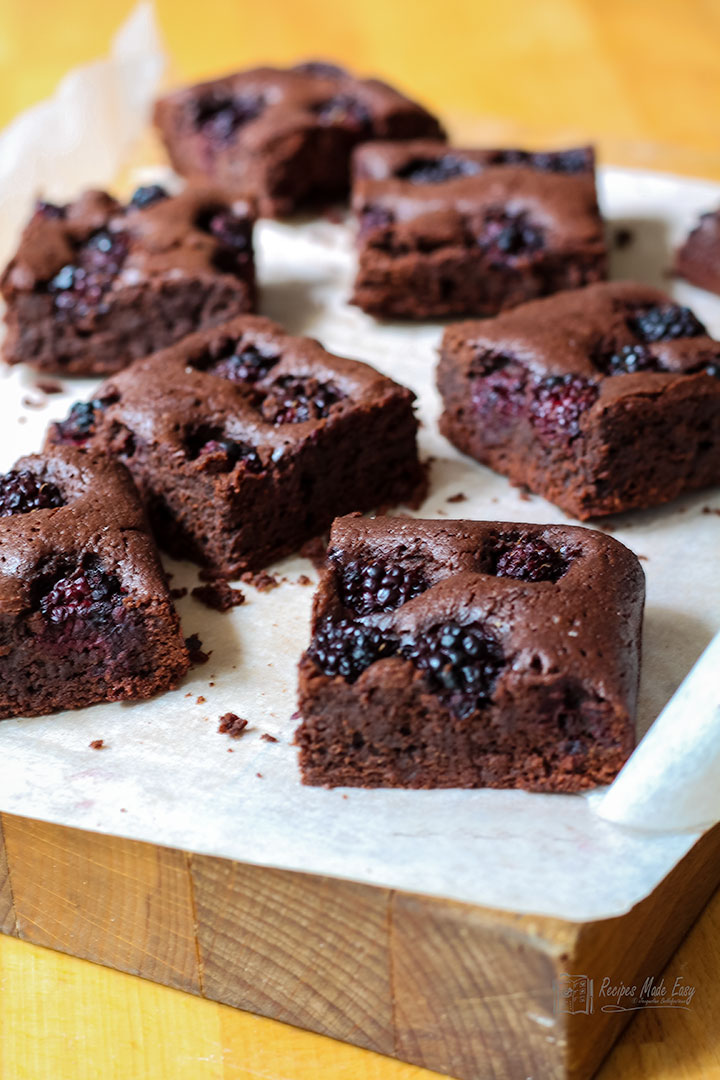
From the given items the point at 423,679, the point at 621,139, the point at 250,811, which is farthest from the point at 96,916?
Answer: the point at 621,139

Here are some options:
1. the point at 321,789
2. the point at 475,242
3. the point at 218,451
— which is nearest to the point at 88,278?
the point at 218,451

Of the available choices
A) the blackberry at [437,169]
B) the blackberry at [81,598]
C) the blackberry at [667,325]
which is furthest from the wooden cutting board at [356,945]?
the blackberry at [437,169]

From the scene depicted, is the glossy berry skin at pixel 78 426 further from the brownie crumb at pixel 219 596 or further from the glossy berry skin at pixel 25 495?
the brownie crumb at pixel 219 596

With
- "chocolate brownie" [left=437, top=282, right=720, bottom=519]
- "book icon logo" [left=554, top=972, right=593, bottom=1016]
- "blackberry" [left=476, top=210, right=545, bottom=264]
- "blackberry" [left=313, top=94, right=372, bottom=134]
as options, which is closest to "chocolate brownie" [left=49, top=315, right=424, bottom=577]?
"chocolate brownie" [left=437, top=282, right=720, bottom=519]

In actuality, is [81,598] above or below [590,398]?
below

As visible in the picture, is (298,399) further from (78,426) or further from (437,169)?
(437,169)

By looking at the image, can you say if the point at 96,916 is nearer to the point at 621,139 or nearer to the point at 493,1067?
the point at 493,1067

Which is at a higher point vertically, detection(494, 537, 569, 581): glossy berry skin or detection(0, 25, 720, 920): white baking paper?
detection(494, 537, 569, 581): glossy berry skin

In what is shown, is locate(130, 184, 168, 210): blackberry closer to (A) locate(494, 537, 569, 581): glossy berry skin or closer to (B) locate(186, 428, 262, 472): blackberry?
(B) locate(186, 428, 262, 472): blackberry
